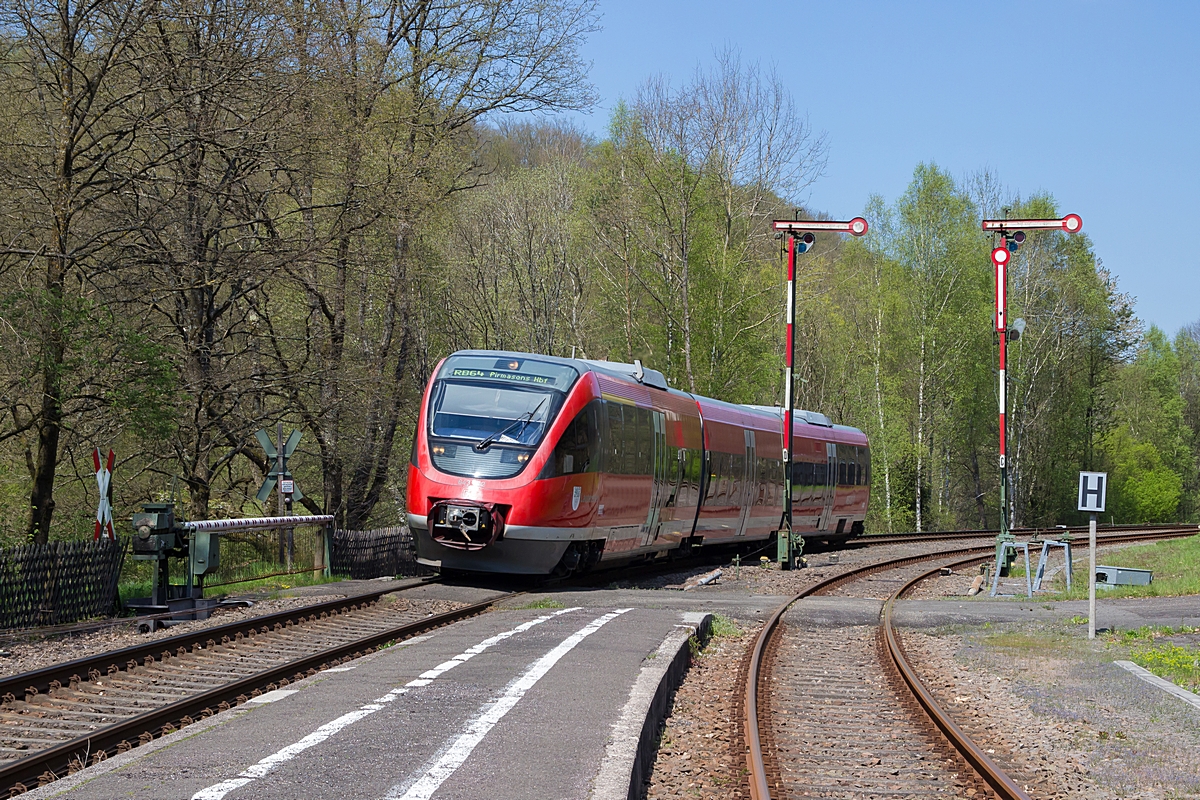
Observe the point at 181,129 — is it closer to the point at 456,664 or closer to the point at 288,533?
the point at 288,533

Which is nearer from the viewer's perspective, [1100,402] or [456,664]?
[456,664]

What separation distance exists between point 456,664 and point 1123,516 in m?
64.8

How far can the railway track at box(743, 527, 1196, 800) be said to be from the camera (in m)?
7.91

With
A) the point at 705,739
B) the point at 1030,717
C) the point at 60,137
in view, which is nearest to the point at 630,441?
the point at 60,137

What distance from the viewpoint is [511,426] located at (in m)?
18.5

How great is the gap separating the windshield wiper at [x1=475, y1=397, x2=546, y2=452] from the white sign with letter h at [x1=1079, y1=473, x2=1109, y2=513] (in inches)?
296

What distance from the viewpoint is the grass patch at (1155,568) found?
68.9ft

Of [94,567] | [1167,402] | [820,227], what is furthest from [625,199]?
[1167,402]

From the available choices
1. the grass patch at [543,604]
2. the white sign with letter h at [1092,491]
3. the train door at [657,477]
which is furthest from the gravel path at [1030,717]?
the train door at [657,477]

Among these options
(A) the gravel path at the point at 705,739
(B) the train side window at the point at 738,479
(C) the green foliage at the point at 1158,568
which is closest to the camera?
(A) the gravel path at the point at 705,739

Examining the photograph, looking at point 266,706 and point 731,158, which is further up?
point 731,158

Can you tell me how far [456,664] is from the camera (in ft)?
34.3

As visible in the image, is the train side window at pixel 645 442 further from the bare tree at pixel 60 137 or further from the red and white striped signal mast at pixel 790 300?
the bare tree at pixel 60 137

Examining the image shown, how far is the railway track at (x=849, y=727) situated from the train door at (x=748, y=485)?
12.8 m
